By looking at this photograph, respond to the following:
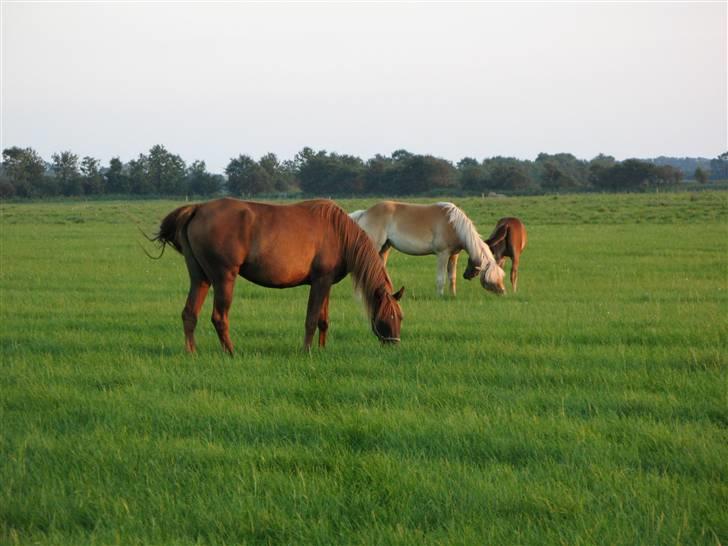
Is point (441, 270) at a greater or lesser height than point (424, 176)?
lesser

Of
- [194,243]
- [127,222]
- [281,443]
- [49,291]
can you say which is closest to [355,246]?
[194,243]

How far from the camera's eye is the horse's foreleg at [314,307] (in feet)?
27.6

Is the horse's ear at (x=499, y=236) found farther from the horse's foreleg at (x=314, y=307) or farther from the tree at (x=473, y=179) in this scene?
the tree at (x=473, y=179)

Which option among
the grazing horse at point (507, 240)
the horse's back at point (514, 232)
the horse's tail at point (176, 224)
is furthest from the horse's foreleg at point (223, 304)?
the horse's back at point (514, 232)

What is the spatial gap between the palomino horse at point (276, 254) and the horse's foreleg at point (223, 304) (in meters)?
0.01

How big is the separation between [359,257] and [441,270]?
5.23 meters

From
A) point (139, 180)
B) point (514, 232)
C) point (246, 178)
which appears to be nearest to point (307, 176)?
point (246, 178)

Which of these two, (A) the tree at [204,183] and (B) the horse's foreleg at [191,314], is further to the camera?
(A) the tree at [204,183]

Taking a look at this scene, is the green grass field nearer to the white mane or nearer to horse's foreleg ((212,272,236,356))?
horse's foreleg ((212,272,236,356))

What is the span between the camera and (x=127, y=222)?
4066 cm

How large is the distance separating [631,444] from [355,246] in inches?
163

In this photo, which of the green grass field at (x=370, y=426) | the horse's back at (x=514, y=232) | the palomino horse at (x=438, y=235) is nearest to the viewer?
the green grass field at (x=370, y=426)

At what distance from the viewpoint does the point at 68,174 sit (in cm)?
8594

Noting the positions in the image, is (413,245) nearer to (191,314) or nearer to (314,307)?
(314,307)
